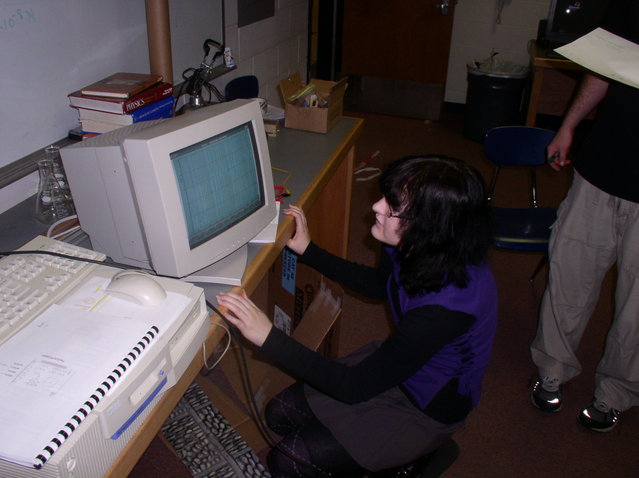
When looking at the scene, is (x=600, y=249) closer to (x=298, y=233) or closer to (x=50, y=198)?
(x=298, y=233)

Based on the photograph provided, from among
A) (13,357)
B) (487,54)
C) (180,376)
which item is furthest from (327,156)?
(487,54)

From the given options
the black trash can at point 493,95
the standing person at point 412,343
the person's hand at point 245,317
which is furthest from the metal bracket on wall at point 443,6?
the person's hand at point 245,317

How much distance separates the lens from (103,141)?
964mm

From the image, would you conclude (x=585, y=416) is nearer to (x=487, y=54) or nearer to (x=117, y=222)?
(x=117, y=222)

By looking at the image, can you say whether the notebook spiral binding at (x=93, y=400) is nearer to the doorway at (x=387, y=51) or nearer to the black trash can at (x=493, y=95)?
A: the black trash can at (x=493, y=95)

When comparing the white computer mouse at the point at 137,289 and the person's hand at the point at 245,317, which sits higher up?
the white computer mouse at the point at 137,289

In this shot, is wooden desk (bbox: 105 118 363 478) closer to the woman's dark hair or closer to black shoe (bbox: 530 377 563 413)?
the woman's dark hair

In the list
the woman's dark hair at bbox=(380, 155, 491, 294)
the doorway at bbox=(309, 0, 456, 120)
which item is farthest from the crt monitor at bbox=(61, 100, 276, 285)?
the doorway at bbox=(309, 0, 456, 120)

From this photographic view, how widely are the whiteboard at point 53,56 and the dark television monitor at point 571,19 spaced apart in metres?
2.94

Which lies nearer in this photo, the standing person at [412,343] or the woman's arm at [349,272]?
the standing person at [412,343]

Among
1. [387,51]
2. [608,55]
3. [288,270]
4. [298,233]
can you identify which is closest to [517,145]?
[608,55]

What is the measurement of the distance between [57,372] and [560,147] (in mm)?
1698

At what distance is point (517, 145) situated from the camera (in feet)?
7.17

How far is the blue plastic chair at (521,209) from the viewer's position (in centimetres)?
194
